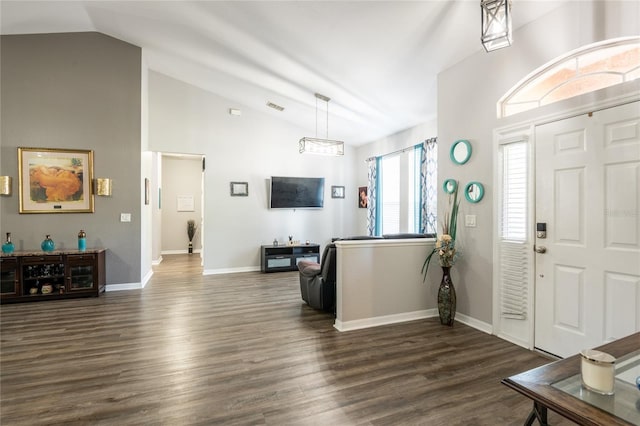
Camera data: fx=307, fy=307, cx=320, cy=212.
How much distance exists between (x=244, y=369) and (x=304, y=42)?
357 cm

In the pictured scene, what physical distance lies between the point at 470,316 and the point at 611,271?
149cm

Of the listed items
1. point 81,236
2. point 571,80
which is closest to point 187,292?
point 81,236

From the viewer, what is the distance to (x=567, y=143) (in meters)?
2.69

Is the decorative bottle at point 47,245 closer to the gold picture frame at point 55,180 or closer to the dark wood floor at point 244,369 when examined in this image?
the gold picture frame at point 55,180

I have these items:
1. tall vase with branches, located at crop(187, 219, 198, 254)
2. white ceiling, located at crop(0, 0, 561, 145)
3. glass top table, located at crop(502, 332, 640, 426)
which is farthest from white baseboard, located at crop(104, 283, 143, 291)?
glass top table, located at crop(502, 332, 640, 426)

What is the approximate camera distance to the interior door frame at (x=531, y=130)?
2366 millimetres

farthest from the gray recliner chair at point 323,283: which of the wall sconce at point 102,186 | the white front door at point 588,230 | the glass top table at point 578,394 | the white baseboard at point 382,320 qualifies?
the wall sconce at point 102,186

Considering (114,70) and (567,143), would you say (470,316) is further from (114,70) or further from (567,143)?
(114,70)

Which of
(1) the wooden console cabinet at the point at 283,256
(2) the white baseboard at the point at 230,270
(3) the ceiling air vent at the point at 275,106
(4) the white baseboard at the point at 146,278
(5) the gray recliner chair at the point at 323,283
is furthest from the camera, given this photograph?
(1) the wooden console cabinet at the point at 283,256

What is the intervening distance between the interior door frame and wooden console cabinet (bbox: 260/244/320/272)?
4.24 m

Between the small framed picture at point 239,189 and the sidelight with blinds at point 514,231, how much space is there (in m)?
5.10

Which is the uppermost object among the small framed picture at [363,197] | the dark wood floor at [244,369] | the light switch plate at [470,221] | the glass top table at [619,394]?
the small framed picture at [363,197]

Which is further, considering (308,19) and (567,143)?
(308,19)

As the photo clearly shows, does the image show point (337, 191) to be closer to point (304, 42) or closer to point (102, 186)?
point (304, 42)
